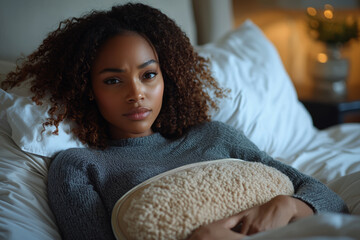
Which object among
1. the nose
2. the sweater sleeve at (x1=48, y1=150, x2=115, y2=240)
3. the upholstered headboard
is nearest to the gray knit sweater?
the sweater sleeve at (x1=48, y1=150, x2=115, y2=240)

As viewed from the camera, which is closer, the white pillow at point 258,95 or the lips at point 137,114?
the lips at point 137,114

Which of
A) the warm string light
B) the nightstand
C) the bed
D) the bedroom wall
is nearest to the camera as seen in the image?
the bed

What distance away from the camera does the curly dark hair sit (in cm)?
103

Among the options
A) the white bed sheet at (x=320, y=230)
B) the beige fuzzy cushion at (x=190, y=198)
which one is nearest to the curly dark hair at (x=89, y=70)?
the beige fuzzy cushion at (x=190, y=198)

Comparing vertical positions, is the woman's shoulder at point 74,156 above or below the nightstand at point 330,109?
above

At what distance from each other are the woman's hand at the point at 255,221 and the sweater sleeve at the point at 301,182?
0.24ft

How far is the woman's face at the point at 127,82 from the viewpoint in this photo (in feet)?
3.22

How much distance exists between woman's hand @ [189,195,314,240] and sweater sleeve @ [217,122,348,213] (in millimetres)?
74

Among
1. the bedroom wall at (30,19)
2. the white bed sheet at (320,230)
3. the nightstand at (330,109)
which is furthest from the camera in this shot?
the nightstand at (330,109)

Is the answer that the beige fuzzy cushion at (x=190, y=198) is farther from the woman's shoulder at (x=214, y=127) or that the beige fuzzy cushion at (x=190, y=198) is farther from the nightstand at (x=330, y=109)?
the nightstand at (x=330, y=109)

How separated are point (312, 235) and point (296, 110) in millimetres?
1001

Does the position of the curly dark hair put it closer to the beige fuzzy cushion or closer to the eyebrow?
the eyebrow

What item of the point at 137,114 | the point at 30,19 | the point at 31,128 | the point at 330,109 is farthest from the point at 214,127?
the point at 330,109

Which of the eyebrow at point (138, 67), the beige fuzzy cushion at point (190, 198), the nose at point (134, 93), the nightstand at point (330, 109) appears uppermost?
the eyebrow at point (138, 67)
